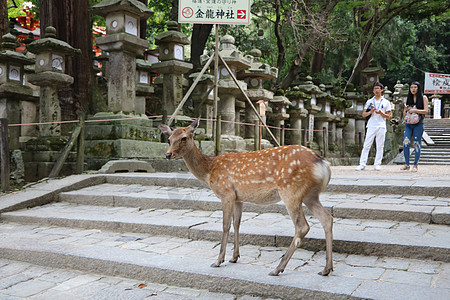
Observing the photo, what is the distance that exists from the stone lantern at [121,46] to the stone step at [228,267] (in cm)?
506

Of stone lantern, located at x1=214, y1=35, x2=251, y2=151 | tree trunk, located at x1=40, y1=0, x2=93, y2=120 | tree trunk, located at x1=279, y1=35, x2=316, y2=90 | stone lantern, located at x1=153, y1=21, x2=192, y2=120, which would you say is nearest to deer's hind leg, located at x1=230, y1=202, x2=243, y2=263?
stone lantern, located at x1=214, y1=35, x2=251, y2=151

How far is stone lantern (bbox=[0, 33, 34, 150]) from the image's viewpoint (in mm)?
10367

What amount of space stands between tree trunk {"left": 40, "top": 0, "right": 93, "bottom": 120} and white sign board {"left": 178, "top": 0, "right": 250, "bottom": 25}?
540cm

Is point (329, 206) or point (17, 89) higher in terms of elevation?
point (17, 89)

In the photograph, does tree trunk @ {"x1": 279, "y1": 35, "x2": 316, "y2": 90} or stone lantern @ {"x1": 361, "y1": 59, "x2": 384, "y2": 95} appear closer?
tree trunk @ {"x1": 279, "y1": 35, "x2": 316, "y2": 90}

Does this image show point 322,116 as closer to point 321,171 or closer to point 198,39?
point 198,39

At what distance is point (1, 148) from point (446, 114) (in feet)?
113

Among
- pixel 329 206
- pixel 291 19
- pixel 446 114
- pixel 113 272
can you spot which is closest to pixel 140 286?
pixel 113 272

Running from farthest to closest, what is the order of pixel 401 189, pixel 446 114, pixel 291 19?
pixel 446 114, pixel 291 19, pixel 401 189

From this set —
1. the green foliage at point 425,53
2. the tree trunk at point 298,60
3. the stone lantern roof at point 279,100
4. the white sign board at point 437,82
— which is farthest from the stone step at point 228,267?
the green foliage at point 425,53

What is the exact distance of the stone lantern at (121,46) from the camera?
9.48 meters

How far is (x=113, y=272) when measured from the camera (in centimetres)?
409

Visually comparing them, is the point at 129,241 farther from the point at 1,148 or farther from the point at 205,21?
the point at 205,21

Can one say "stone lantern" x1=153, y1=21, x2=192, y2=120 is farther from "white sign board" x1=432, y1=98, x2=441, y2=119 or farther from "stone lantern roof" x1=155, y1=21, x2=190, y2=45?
"white sign board" x1=432, y1=98, x2=441, y2=119
